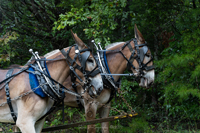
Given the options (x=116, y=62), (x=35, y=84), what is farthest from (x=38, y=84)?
(x=116, y=62)

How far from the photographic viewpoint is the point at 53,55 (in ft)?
11.5

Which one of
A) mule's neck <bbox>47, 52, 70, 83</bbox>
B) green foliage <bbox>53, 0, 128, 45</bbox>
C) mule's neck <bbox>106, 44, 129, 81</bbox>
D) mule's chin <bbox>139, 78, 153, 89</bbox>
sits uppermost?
green foliage <bbox>53, 0, 128, 45</bbox>

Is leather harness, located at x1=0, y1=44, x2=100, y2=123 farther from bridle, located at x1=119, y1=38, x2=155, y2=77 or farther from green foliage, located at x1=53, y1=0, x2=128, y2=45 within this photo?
green foliage, located at x1=53, y1=0, x2=128, y2=45

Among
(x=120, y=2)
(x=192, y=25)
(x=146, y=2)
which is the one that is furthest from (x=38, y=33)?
(x=192, y=25)

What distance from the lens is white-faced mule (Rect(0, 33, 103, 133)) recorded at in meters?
3.06

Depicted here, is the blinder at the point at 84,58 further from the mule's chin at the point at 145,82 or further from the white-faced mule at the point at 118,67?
the mule's chin at the point at 145,82

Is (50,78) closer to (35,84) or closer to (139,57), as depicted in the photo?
(35,84)

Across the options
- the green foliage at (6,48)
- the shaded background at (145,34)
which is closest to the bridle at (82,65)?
the shaded background at (145,34)

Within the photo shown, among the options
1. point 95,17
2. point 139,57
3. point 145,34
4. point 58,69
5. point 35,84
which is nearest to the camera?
point 35,84

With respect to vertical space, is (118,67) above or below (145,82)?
above

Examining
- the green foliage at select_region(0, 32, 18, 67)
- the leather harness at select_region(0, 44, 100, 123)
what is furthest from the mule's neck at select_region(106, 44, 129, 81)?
the green foliage at select_region(0, 32, 18, 67)

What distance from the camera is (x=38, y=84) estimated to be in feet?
10.3

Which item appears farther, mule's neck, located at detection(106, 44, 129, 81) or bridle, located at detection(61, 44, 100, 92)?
mule's neck, located at detection(106, 44, 129, 81)

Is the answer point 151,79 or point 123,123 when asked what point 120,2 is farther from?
point 123,123
